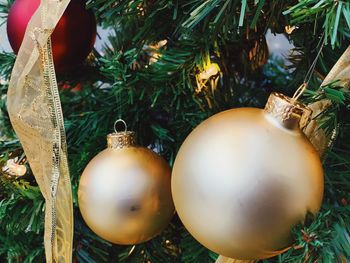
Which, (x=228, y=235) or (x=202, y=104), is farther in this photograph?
(x=202, y=104)

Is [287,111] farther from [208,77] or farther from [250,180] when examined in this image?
[208,77]

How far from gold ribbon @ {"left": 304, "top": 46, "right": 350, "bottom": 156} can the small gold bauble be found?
129 millimetres

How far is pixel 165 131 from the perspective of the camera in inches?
21.3

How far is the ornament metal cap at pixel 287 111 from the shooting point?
35cm

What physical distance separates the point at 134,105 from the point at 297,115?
0.79 feet

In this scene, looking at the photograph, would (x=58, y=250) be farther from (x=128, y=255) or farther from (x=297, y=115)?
(x=297, y=115)

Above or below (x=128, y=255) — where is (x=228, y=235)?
above

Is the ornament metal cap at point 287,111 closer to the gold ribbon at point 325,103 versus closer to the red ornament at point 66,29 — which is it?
the gold ribbon at point 325,103

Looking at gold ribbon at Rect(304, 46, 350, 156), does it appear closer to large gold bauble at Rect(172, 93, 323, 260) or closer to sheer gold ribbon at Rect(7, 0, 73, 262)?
large gold bauble at Rect(172, 93, 323, 260)

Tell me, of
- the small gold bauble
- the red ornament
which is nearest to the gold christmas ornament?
the small gold bauble

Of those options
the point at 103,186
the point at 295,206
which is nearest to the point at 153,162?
the point at 103,186

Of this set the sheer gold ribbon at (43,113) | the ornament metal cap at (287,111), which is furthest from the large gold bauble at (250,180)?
the sheer gold ribbon at (43,113)

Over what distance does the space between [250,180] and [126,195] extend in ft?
0.45

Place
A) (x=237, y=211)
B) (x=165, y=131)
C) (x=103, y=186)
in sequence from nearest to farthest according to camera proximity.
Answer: (x=237, y=211), (x=103, y=186), (x=165, y=131)
